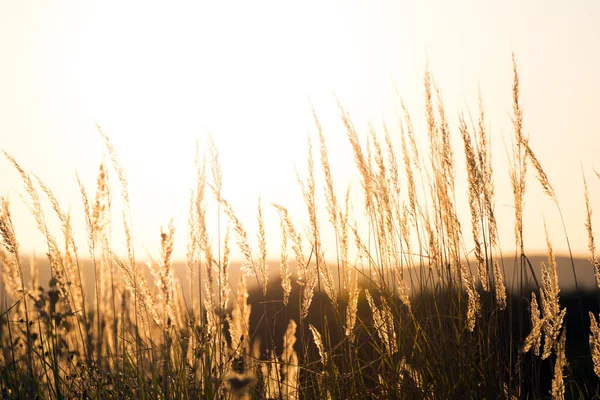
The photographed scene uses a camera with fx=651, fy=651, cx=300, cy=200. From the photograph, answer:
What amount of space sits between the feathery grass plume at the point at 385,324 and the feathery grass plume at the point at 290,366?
369 mm

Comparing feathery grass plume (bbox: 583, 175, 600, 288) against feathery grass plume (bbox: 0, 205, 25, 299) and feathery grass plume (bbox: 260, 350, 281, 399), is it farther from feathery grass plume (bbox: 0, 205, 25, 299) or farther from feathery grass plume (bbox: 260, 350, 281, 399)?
feathery grass plume (bbox: 0, 205, 25, 299)

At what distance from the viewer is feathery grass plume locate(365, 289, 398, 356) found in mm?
2805

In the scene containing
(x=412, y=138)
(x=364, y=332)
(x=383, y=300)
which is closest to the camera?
(x=383, y=300)

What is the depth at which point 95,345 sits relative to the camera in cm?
300

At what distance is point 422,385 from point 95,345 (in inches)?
58.4

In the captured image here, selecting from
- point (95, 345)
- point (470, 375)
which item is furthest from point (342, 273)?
point (95, 345)

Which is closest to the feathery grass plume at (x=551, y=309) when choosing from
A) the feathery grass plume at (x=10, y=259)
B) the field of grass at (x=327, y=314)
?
the field of grass at (x=327, y=314)

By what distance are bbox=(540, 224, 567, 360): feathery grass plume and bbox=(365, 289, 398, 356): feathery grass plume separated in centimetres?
61

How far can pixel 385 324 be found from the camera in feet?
9.42

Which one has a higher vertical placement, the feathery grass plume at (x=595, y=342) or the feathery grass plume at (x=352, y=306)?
the feathery grass plume at (x=352, y=306)

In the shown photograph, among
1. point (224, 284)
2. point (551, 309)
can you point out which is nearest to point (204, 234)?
point (224, 284)

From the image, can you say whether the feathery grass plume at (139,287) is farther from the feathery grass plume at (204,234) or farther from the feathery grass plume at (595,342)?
the feathery grass plume at (595,342)

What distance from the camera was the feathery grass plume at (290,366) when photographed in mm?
2811

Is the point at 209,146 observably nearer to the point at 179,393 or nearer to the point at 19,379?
the point at 179,393
